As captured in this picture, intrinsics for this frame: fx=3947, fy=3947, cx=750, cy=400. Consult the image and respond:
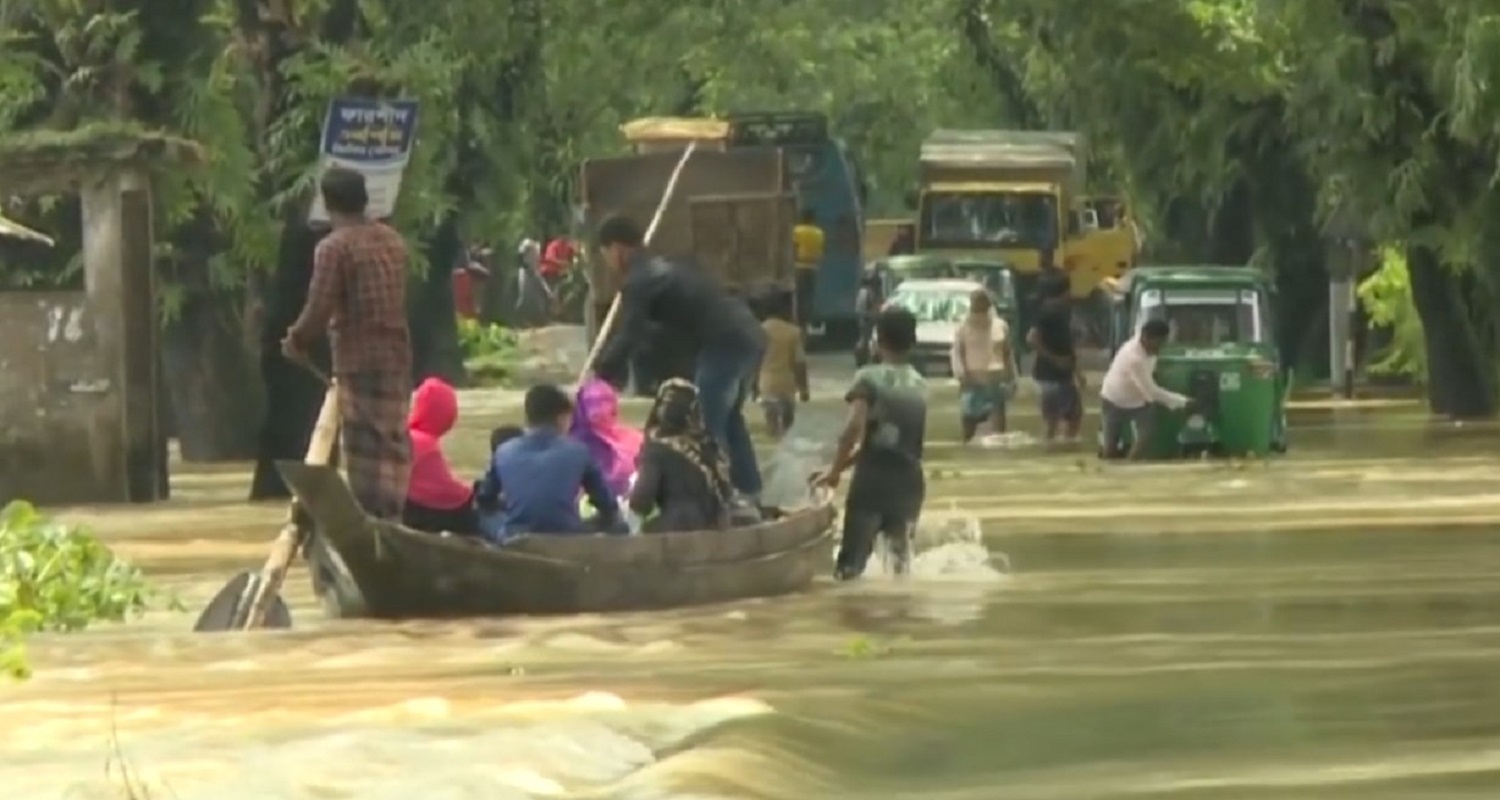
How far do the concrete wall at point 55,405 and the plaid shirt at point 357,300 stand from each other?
9853mm

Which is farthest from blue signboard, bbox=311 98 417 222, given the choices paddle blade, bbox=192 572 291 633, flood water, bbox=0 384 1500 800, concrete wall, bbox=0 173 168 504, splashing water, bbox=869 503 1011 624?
paddle blade, bbox=192 572 291 633

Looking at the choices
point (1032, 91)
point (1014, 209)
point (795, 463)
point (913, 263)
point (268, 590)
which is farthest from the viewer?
point (1032, 91)

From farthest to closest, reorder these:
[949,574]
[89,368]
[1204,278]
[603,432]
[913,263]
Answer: [913,263]
[1204,278]
[89,368]
[949,574]
[603,432]

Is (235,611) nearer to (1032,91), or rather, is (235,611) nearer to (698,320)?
(698,320)

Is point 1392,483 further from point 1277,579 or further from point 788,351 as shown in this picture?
point 1277,579

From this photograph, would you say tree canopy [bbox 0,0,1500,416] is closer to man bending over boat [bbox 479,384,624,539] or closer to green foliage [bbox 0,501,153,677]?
green foliage [bbox 0,501,153,677]

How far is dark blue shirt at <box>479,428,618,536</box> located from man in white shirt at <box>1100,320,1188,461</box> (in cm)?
1383

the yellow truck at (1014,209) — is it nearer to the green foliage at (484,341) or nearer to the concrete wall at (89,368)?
the green foliage at (484,341)

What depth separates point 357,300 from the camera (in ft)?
62.9

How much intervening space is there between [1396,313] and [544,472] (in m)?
29.5

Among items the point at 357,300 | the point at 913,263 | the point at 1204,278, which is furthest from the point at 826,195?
the point at 357,300

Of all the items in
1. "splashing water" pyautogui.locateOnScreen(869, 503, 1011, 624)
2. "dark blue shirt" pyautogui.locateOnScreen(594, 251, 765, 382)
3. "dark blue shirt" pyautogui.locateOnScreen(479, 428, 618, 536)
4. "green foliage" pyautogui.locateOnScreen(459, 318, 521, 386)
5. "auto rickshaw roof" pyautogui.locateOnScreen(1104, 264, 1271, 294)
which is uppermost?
"dark blue shirt" pyautogui.locateOnScreen(594, 251, 765, 382)

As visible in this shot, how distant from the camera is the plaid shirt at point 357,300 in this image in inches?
751

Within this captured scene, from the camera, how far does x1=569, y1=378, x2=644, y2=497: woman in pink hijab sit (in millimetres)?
20984
